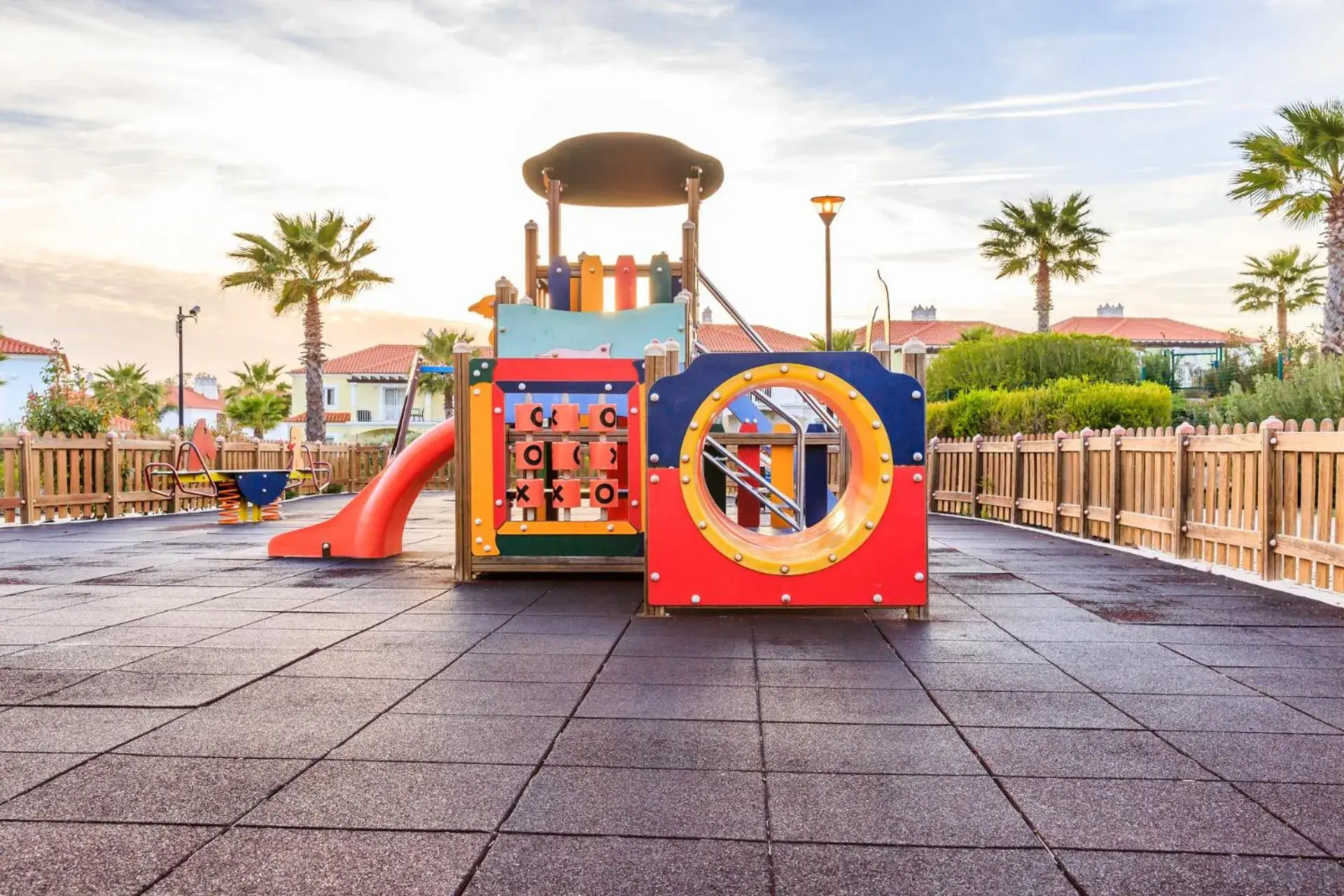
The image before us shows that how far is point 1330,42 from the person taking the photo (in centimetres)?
1395

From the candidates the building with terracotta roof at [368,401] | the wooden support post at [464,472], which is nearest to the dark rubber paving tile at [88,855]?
the wooden support post at [464,472]

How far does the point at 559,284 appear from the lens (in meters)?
8.50

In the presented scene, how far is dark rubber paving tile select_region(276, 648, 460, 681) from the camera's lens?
381 centimetres

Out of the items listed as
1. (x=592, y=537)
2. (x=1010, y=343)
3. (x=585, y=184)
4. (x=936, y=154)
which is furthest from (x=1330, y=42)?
(x=592, y=537)

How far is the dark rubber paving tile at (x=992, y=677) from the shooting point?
3.65 m

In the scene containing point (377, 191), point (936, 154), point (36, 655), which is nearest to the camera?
point (36, 655)

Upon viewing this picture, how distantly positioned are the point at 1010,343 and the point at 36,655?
22.2m

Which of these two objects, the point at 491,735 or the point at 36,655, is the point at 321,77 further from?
the point at 491,735

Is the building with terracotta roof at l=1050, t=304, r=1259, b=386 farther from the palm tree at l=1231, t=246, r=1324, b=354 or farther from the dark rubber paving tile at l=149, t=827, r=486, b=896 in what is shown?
the dark rubber paving tile at l=149, t=827, r=486, b=896

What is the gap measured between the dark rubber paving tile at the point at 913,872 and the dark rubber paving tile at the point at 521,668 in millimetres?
1834

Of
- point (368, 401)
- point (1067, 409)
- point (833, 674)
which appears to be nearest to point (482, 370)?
point (833, 674)

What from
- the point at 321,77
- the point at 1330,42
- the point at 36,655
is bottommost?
the point at 36,655

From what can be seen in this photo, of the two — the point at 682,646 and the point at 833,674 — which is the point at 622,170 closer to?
the point at 682,646

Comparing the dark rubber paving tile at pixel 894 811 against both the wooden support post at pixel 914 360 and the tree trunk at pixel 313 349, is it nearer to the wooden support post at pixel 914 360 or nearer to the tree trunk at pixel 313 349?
the wooden support post at pixel 914 360
